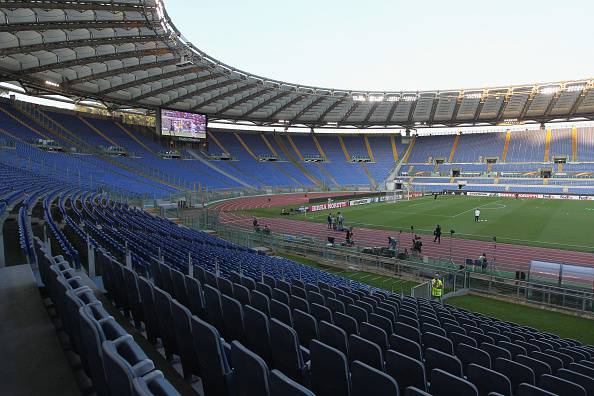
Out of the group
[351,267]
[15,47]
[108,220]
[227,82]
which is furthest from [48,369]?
[227,82]

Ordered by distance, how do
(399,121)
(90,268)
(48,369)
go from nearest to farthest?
(48,369)
(90,268)
(399,121)

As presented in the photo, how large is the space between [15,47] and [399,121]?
59.9 m

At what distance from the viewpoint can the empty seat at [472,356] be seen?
4.77 meters

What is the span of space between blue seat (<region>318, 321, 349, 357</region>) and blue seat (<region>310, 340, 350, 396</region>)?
1019 mm

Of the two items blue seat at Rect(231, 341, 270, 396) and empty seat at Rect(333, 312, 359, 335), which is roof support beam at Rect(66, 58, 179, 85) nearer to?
empty seat at Rect(333, 312, 359, 335)

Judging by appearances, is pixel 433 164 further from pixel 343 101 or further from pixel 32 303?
pixel 32 303

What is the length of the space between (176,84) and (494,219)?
35.5 metres

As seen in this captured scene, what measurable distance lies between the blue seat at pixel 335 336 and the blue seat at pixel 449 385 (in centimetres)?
116

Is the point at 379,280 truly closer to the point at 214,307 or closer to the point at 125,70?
the point at 214,307

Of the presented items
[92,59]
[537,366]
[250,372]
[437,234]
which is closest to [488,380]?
[537,366]

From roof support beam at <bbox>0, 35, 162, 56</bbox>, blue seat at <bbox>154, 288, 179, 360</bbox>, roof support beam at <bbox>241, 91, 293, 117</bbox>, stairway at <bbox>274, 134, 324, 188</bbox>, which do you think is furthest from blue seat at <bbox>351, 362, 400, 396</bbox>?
stairway at <bbox>274, 134, 324, 188</bbox>

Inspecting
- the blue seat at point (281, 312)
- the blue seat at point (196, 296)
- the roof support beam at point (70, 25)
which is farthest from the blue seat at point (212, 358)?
the roof support beam at point (70, 25)

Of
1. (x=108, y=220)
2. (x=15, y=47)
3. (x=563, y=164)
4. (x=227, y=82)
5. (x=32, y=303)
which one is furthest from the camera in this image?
(x=563, y=164)

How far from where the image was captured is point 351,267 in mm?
18328
